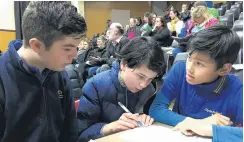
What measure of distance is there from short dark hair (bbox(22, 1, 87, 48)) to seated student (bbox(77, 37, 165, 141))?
29cm

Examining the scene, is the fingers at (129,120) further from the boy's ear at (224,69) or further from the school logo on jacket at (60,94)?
the boy's ear at (224,69)

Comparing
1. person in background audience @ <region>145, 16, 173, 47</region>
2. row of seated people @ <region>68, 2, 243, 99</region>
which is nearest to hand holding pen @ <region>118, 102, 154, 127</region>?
row of seated people @ <region>68, 2, 243, 99</region>

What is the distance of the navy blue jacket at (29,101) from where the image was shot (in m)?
0.92

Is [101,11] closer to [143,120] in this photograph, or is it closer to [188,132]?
[143,120]

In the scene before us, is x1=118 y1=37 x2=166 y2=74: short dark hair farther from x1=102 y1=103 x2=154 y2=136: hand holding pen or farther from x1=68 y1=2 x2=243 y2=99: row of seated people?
x1=68 y1=2 x2=243 y2=99: row of seated people

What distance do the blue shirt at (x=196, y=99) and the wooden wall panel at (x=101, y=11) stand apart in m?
9.94

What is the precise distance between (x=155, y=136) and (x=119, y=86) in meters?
0.36

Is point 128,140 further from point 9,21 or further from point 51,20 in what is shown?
point 9,21

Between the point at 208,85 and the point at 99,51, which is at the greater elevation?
the point at 208,85

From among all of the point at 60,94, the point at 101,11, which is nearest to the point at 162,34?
the point at 60,94

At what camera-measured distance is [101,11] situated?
1152cm

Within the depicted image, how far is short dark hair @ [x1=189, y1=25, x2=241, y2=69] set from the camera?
1.03 meters

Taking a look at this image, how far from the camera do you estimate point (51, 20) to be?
921mm

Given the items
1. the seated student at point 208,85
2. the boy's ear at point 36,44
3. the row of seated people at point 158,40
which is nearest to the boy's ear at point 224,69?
the seated student at point 208,85
